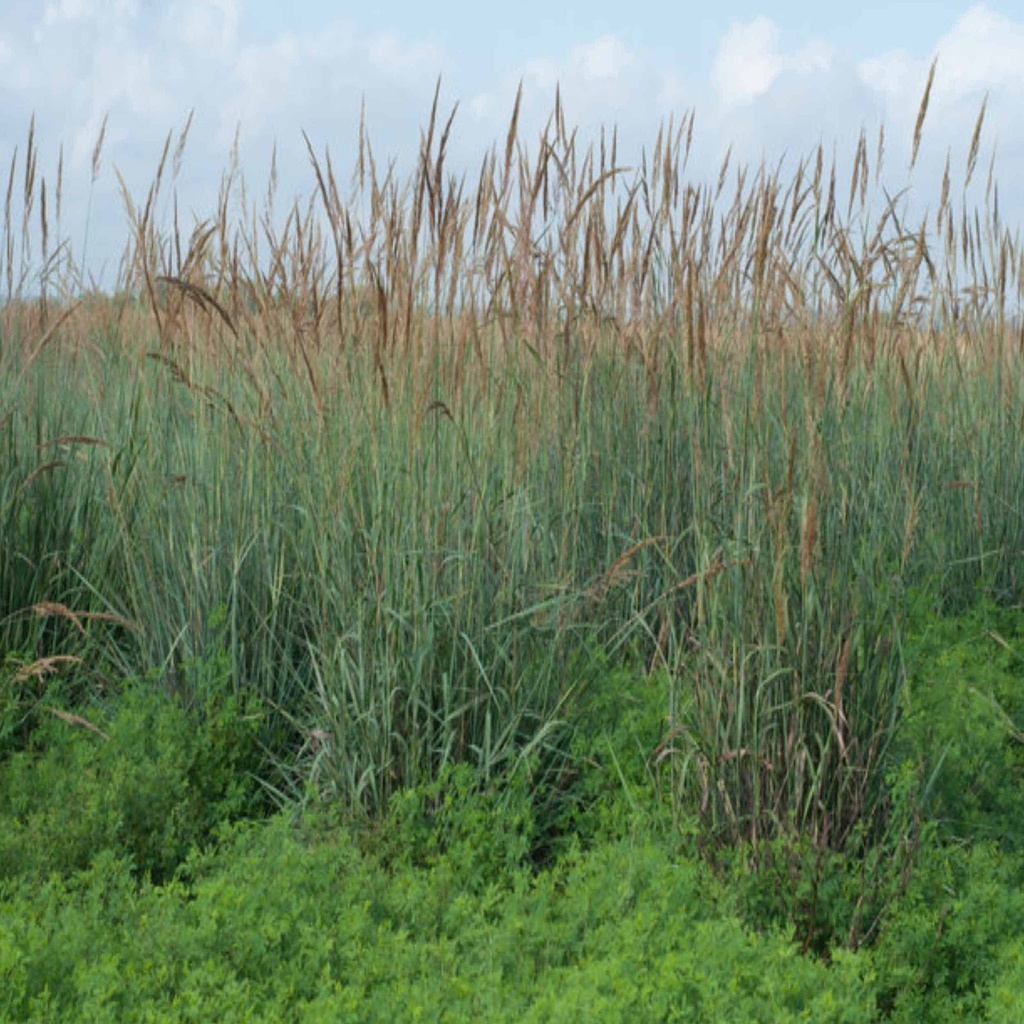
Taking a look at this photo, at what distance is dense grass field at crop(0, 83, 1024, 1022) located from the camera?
98.4 inches

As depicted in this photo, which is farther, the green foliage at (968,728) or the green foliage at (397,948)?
the green foliage at (968,728)

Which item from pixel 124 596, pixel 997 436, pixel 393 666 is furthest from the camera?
pixel 997 436

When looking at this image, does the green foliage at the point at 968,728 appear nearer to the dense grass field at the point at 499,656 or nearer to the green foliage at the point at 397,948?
the dense grass field at the point at 499,656

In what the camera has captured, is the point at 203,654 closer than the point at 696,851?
No

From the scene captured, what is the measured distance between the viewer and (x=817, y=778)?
263 cm

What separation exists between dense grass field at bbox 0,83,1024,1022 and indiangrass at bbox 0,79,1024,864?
2cm

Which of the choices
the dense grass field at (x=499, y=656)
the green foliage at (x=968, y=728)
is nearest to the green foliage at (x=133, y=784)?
the dense grass field at (x=499, y=656)

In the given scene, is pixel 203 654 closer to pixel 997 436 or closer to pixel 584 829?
pixel 584 829

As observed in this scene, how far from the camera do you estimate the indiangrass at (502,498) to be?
275 centimetres

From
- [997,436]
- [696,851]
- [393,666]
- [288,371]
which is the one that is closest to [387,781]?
[393,666]

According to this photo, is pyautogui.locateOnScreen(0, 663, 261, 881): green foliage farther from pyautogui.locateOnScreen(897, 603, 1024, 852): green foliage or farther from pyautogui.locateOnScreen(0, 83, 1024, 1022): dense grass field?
pyautogui.locateOnScreen(897, 603, 1024, 852): green foliage

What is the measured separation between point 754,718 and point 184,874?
1.41 m

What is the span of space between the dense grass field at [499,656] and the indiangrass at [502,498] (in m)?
0.02

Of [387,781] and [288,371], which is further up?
[288,371]
